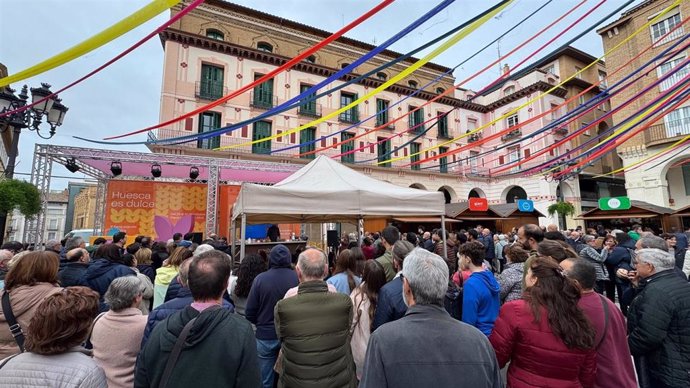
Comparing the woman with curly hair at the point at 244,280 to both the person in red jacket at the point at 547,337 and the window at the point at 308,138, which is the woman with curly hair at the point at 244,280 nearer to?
the person in red jacket at the point at 547,337

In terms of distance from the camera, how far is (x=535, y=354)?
1.76 metres

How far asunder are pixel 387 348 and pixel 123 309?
1.93m

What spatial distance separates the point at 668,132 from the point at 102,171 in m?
30.8

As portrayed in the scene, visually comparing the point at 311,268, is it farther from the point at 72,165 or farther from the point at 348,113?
the point at 348,113

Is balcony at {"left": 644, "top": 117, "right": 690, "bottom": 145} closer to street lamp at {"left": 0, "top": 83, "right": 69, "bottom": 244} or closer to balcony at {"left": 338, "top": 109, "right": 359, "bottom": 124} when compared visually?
balcony at {"left": 338, "top": 109, "right": 359, "bottom": 124}

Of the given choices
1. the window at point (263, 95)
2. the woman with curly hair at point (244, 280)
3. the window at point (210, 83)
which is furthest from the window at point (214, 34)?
the woman with curly hair at point (244, 280)

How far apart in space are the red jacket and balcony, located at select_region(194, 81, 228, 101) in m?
20.3

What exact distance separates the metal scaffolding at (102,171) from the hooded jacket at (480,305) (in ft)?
38.5

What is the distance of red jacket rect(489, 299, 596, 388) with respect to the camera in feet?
5.63

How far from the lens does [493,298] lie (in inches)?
112

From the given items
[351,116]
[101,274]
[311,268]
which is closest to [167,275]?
[101,274]

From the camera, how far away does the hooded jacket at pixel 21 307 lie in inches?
85.9

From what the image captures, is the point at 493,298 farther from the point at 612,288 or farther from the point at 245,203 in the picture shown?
the point at 612,288

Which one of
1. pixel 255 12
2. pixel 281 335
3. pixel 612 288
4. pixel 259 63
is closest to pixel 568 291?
pixel 281 335
